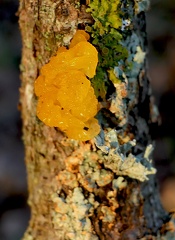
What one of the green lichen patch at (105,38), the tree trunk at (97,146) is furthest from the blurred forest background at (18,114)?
the green lichen patch at (105,38)

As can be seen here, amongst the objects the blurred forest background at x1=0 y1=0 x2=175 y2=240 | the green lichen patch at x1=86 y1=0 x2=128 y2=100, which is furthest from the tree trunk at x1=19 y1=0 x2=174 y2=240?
the blurred forest background at x1=0 y1=0 x2=175 y2=240

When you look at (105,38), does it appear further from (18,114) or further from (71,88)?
(18,114)

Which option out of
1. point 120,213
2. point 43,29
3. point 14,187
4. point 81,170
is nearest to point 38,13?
point 43,29

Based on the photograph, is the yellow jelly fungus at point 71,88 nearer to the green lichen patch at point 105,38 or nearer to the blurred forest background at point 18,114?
the green lichen patch at point 105,38

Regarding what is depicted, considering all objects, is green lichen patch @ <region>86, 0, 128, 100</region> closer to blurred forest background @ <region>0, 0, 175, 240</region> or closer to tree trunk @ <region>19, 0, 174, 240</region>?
tree trunk @ <region>19, 0, 174, 240</region>

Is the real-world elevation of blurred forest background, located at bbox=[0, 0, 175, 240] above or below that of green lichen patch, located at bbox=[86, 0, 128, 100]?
above

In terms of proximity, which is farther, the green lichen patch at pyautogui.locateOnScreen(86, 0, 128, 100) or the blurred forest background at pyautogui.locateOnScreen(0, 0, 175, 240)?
the blurred forest background at pyautogui.locateOnScreen(0, 0, 175, 240)
